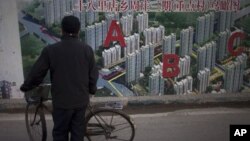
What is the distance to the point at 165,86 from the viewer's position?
767 cm

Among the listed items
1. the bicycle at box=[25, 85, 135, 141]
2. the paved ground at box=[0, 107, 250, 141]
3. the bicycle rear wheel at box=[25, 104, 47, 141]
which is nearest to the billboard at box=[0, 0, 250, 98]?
the paved ground at box=[0, 107, 250, 141]

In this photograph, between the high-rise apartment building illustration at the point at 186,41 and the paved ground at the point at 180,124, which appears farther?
the high-rise apartment building illustration at the point at 186,41

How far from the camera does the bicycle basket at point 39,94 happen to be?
4.96 m

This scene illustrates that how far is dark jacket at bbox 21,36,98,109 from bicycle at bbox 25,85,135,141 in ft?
1.92

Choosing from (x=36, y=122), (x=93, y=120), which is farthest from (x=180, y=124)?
(x=36, y=122)

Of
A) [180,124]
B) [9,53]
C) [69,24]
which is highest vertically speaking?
[69,24]

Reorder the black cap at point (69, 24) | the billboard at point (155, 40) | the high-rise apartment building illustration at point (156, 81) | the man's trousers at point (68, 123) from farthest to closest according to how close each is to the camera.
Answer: the high-rise apartment building illustration at point (156, 81) < the billboard at point (155, 40) < the man's trousers at point (68, 123) < the black cap at point (69, 24)

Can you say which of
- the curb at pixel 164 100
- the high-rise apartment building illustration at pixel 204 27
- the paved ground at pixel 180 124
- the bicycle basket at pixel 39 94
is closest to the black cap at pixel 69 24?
the bicycle basket at pixel 39 94

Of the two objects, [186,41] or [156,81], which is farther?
[156,81]

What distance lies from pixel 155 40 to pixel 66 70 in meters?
3.35

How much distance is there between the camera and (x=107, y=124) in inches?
200

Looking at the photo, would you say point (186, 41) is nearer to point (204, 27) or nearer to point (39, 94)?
point (204, 27)

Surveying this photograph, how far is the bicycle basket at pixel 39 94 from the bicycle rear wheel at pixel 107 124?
23.0 inches

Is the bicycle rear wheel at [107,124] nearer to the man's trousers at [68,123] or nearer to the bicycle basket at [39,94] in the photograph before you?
the man's trousers at [68,123]
